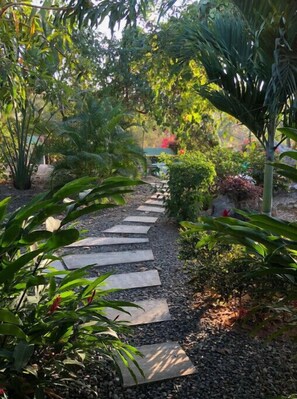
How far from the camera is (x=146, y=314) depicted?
2.10m

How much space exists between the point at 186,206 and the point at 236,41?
216 centimetres

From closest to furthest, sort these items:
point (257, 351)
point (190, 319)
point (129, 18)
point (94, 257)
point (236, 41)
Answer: point (257, 351), point (190, 319), point (129, 18), point (236, 41), point (94, 257)

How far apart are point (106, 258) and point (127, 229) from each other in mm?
1107

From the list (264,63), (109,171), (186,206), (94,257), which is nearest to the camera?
(264,63)

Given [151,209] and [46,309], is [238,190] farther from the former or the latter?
[46,309]

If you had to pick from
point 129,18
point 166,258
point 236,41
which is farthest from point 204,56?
point 166,258

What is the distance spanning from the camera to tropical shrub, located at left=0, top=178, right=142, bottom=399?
1.03 m

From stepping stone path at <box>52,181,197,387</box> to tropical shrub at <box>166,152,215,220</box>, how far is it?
45cm

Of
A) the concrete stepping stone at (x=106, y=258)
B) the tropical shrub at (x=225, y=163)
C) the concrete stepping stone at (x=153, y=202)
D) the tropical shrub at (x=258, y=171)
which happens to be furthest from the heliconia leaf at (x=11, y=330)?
the tropical shrub at (x=258, y=171)

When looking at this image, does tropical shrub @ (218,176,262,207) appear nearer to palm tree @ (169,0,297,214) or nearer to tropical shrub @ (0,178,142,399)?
palm tree @ (169,0,297,214)

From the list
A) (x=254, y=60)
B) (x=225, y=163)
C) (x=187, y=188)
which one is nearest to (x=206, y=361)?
(x=254, y=60)

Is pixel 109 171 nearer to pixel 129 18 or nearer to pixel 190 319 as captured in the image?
pixel 129 18

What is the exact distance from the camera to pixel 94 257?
10.3ft

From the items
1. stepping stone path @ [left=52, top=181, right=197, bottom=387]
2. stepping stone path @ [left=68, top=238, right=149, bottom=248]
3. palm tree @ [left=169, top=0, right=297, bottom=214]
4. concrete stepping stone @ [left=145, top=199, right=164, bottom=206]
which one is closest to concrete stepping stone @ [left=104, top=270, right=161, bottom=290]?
stepping stone path @ [left=52, top=181, right=197, bottom=387]
